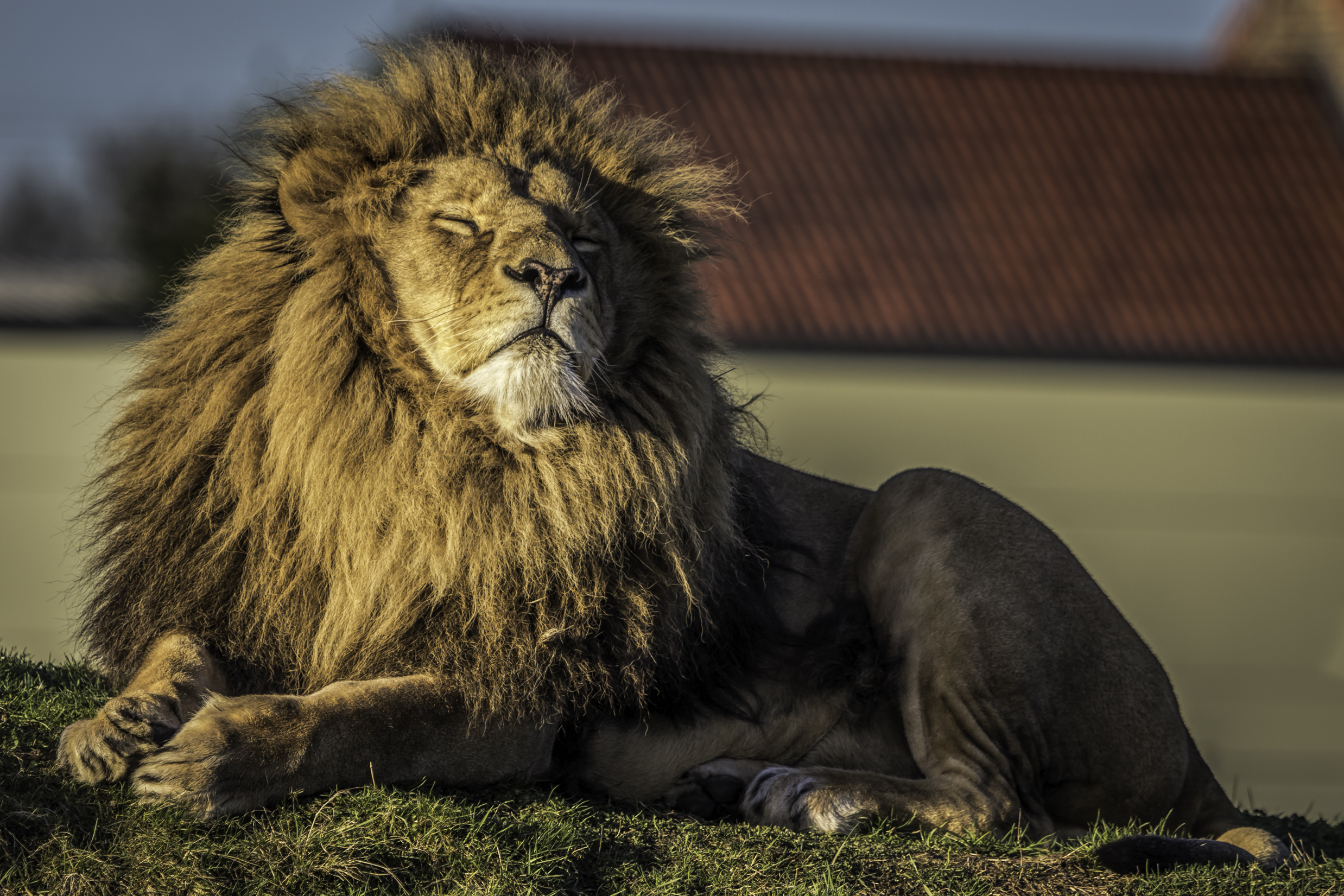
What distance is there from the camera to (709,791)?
13.4 feet

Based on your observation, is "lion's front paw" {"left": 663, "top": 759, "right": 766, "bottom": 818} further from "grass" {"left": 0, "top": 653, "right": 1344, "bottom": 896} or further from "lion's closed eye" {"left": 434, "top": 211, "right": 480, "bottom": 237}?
"lion's closed eye" {"left": 434, "top": 211, "right": 480, "bottom": 237}

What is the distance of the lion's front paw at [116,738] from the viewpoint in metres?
3.12

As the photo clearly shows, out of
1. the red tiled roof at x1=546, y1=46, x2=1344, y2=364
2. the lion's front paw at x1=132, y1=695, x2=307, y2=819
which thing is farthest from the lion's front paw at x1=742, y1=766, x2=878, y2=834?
the red tiled roof at x1=546, y1=46, x2=1344, y2=364

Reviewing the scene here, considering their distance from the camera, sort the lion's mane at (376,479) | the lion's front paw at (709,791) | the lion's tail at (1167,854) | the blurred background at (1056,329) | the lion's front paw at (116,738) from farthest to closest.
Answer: the blurred background at (1056,329) → the lion's front paw at (709,791) → the lion's mane at (376,479) → the lion's tail at (1167,854) → the lion's front paw at (116,738)

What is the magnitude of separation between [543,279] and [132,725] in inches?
57.2

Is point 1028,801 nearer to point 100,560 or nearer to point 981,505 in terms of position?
point 981,505

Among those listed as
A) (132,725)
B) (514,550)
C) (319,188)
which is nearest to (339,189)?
(319,188)

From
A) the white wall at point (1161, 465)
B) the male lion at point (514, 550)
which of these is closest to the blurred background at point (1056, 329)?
the white wall at point (1161, 465)

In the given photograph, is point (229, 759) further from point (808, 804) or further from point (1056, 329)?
point (1056, 329)

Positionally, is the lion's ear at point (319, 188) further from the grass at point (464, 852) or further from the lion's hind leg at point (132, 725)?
the grass at point (464, 852)

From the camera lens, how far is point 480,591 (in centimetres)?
358

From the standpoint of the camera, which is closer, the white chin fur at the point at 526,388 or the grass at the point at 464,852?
the grass at the point at 464,852

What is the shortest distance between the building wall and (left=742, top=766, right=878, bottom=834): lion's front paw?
10.5 meters

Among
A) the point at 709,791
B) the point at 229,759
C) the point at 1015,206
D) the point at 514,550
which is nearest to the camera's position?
the point at 229,759
